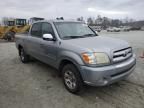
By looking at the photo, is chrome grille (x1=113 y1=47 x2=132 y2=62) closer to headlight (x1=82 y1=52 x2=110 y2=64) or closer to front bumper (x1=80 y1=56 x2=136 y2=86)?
front bumper (x1=80 y1=56 x2=136 y2=86)

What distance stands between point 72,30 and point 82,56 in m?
1.45

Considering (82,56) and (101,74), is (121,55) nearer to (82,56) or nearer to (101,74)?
(101,74)

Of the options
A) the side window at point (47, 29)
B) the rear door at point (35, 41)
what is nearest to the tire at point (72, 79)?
the side window at point (47, 29)

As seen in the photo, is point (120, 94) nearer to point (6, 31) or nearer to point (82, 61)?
point (82, 61)

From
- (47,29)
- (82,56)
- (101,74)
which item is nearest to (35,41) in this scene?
(47,29)

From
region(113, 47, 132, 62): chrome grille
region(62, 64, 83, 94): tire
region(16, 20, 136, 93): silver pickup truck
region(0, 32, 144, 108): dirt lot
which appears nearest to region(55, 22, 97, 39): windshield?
region(16, 20, 136, 93): silver pickup truck

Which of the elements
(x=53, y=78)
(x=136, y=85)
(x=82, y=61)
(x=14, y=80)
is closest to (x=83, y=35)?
(x=82, y=61)

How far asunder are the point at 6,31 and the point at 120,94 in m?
16.1

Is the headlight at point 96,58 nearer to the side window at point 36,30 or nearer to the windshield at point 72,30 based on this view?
the windshield at point 72,30

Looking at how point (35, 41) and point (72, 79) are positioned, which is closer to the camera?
point (72, 79)

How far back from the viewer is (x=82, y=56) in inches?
135

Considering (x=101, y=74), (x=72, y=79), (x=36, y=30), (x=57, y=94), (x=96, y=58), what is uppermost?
(x=36, y=30)

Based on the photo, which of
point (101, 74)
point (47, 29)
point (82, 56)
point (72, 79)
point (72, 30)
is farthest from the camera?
point (47, 29)

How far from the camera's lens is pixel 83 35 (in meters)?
4.59
